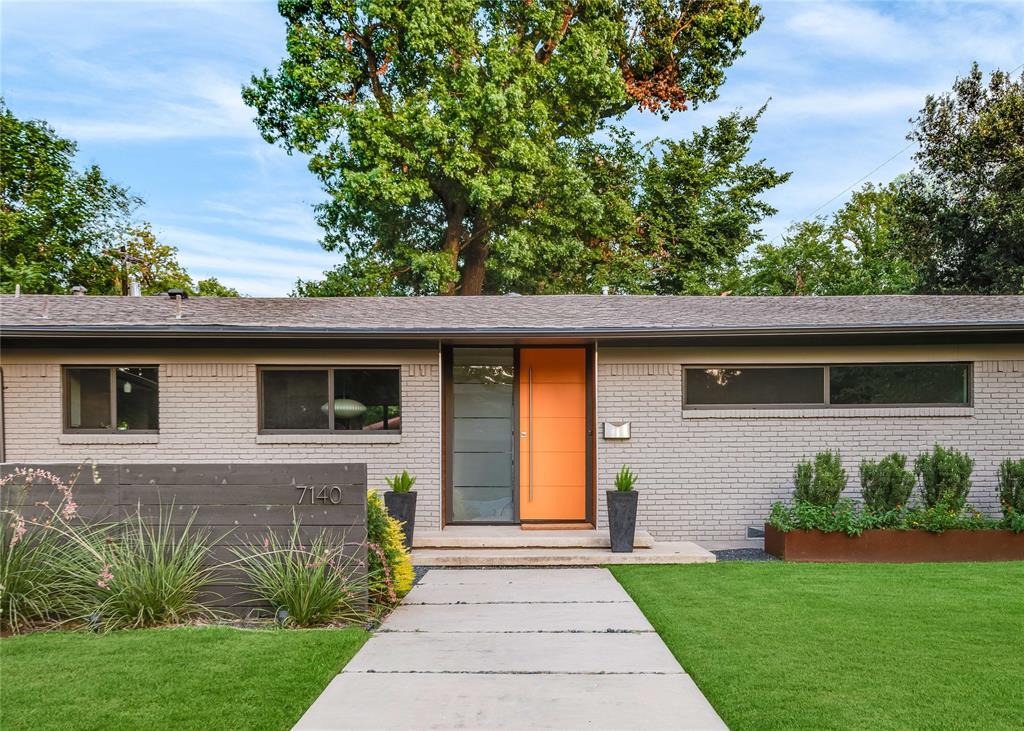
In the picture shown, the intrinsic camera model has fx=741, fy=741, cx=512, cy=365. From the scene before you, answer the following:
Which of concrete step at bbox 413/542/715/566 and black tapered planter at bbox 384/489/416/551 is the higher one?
black tapered planter at bbox 384/489/416/551

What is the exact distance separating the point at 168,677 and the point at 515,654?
2.03 metres

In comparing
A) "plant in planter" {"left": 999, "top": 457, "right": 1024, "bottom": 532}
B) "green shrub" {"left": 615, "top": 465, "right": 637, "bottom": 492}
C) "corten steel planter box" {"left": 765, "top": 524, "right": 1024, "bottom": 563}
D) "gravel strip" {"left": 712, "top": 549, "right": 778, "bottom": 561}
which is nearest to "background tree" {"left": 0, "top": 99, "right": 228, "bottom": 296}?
"green shrub" {"left": 615, "top": 465, "right": 637, "bottom": 492}

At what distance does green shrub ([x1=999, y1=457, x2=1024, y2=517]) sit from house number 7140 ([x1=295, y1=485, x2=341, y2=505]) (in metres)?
7.31

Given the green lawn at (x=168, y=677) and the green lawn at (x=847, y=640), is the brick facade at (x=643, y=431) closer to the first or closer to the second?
the green lawn at (x=847, y=640)

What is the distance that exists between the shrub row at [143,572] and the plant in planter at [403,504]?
7.70ft

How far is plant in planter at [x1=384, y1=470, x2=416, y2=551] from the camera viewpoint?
818cm

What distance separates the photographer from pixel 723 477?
29.9 feet

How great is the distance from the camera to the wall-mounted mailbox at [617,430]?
9047mm

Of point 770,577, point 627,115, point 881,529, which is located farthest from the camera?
point 627,115

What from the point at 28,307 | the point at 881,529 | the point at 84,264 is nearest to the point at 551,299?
the point at 881,529

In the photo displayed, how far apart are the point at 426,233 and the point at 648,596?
55.3ft

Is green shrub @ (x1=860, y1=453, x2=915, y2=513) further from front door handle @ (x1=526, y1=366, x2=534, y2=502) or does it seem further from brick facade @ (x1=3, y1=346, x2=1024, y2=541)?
front door handle @ (x1=526, y1=366, x2=534, y2=502)

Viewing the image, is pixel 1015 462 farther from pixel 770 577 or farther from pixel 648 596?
pixel 648 596

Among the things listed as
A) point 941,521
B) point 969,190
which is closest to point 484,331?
point 941,521
